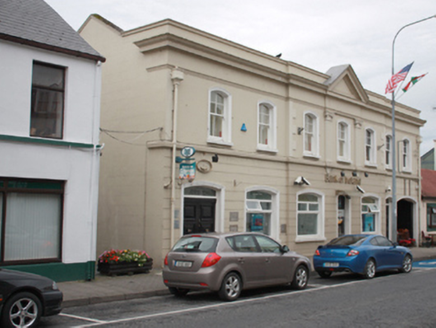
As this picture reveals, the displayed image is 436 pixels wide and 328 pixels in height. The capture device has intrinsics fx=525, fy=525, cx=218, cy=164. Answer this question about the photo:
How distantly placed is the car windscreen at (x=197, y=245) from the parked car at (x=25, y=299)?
3.52 meters

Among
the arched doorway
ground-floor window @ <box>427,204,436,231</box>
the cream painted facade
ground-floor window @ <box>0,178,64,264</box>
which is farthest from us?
ground-floor window @ <box>427,204,436,231</box>

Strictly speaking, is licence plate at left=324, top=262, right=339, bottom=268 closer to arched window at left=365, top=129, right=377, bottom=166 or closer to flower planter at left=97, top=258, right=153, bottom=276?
flower planter at left=97, top=258, right=153, bottom=276

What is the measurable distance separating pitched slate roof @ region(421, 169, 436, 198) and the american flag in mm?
11221

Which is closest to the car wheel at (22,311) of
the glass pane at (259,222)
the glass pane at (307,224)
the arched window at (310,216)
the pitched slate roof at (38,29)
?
the pitched slate roof at (38,29)

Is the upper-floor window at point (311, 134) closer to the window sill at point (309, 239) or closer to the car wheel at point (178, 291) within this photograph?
the window sill at point (309, 239)

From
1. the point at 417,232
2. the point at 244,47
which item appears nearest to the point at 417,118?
the point at 417,232

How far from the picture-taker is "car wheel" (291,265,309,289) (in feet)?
42.9

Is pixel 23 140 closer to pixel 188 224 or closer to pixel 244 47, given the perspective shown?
pixel 188 224

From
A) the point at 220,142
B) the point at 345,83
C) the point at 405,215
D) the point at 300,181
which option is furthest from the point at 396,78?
the point at 405,215

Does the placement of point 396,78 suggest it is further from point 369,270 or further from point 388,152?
point 369,270

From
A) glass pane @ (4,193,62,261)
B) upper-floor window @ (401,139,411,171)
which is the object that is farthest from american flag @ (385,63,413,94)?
glass pane @ (4,193,62,261)

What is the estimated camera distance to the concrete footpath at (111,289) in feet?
36.8

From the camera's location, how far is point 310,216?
22.6 m

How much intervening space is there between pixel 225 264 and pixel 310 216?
11941 mm
